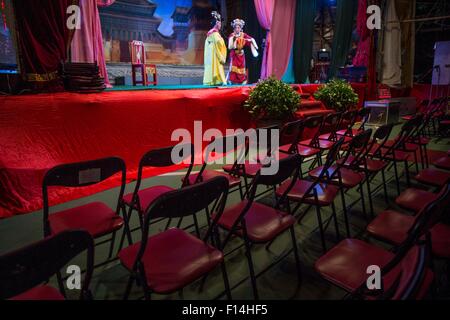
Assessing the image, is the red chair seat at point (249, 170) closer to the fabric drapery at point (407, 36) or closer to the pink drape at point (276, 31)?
the pink drape at point (276, 31)

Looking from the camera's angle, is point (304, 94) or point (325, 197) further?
point (304, 94)

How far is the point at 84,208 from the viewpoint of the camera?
6.10ft

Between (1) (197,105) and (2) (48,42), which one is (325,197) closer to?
(1) (197,105)

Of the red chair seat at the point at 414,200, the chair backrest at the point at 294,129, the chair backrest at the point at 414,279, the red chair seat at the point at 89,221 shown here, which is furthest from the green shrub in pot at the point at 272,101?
the chair backrest at the point at 414,279

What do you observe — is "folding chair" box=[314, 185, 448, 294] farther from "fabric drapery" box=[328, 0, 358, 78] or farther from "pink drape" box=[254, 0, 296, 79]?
"fabric drapery" box=[328, 0, 358, 78]

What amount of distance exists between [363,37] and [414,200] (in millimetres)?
7635

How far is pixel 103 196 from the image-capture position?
3.16 metres

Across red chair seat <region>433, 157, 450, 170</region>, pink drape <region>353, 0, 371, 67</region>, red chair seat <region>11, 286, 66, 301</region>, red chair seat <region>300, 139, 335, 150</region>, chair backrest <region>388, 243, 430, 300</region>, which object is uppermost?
pink drape <region>353, 0, 371, 67</region>

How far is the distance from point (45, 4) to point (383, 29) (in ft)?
29.2

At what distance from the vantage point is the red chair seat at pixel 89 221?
5.35 feet

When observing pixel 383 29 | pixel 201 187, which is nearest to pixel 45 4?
pixel 201 187

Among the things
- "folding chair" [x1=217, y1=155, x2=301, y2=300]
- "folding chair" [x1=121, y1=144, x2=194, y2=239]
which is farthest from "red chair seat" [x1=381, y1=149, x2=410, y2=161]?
"folding chair" [x1=121, y1=144, x2=194, y2=239]

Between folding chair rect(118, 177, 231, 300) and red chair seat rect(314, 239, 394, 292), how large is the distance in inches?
19.6

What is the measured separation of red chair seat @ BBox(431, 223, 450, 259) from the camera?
4.75 feet
